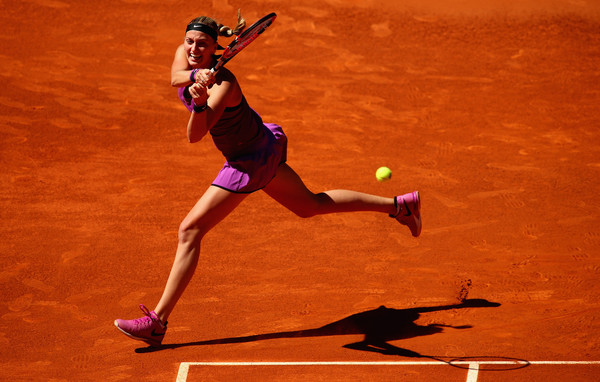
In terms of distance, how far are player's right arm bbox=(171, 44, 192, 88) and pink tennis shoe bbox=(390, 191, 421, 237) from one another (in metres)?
1.83

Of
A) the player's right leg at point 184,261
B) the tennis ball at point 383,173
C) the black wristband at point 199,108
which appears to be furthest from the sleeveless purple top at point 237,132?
the tennis ball at point 383,173

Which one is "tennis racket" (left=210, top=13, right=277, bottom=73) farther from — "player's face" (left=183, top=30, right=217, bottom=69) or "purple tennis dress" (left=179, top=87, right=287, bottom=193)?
"purple tennis dress" (left=179, top=87, right=287, bottom=193)

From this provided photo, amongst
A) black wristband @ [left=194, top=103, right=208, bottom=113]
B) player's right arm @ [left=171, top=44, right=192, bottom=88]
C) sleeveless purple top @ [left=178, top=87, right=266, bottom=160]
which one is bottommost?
black wristband @ [left=194, top=103, right=208, bottom=113]

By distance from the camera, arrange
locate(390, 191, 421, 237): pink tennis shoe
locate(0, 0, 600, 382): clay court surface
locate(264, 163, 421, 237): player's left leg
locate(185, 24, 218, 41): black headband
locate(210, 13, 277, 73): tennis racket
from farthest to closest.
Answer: locate(390, 191, 421, 237): pink tennis shoe, locate(264, 163, 421, 237): player's left leg, locate(0, 0, 600, 382): clay court surface, locate(185, 24, 218, 41): black headband, locate(210, 13, 277, 73): tennis racket

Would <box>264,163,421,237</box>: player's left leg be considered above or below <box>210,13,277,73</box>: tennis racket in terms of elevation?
below

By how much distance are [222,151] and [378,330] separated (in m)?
1.60

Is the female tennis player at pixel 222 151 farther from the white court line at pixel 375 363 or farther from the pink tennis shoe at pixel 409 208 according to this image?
the pink tennis shoe at pixel 409 208

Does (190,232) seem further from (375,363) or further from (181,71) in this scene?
(375,363)

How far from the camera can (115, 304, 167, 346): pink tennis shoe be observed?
16.1 feet

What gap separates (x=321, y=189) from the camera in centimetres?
755

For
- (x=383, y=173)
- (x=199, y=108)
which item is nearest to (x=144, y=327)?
(x=199, y=108)

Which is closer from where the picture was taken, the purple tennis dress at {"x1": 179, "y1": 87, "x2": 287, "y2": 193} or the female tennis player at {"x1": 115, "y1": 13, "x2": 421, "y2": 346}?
the female tennis player at {"x1": 115, "y1": 13, "x2": 421, "y2": 346}

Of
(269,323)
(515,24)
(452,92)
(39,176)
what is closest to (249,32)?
(269,323)

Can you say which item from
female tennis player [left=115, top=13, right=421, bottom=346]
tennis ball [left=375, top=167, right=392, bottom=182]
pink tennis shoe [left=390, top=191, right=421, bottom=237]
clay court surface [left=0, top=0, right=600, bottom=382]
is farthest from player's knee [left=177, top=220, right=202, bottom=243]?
tennis ball [left=375, top=167, right=392, bottom=182]
